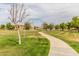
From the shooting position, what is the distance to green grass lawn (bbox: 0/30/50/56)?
6246mm

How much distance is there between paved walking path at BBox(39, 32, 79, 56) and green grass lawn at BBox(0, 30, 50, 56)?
58 mm

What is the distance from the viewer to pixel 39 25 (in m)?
6.30

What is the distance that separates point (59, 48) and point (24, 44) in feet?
1.61

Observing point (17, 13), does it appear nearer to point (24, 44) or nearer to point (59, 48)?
point (24, 44)

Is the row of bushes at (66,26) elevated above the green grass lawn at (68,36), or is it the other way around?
the row of bushes at (66,26)

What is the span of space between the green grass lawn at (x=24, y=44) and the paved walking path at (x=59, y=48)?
0.06 m

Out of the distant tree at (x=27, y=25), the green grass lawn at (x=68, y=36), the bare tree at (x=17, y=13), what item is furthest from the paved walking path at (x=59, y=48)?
the bare tree at (x=17, y=13)

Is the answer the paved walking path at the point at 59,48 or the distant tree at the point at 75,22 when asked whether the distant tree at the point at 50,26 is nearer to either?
the paved walking path at the point at 59,48

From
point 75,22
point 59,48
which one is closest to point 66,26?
point 75,22

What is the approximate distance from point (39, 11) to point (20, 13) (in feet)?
0.87

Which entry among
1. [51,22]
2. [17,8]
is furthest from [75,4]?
[17,8]

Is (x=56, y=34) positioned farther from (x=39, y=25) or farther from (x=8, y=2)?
(x=8, y=2)

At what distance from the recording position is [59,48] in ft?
20.6

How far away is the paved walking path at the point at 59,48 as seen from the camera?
20.4 ft
